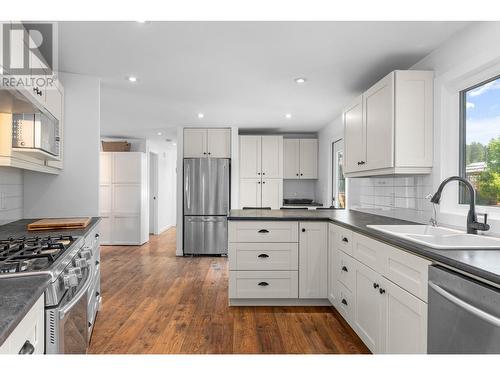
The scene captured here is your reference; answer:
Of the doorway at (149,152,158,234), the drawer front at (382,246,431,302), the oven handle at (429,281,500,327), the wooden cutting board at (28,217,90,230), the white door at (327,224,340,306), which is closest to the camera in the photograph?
the oven handle at (429,281,500,327)

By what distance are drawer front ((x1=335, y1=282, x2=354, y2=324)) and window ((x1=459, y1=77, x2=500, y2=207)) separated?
3.51 ft

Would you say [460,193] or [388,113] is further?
[388,113]

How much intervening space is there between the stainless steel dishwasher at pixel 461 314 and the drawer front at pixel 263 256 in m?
1.61

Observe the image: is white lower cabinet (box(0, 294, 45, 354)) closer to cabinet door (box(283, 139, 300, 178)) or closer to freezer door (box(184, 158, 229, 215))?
freezer door (box(184, 158, 229, 215))

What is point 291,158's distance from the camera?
598cm

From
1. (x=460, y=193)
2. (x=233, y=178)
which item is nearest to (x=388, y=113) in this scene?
(x=460, y=193)

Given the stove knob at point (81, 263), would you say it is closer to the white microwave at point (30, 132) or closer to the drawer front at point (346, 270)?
the white microwave at point (30, 132)

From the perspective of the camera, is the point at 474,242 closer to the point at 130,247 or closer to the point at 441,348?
the point at 441,348

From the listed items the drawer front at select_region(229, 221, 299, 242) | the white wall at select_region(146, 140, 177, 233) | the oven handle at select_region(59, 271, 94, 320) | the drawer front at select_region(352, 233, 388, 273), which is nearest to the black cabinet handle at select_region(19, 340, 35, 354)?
the oven handle at select_region(59, 271, 94, 320)

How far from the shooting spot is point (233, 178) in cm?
541

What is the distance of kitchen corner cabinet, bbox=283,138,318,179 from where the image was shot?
19.6 feet

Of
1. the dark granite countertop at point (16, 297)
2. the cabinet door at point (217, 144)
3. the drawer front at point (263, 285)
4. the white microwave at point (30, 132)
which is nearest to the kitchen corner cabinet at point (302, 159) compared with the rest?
the cabinet door at point (217, 144)

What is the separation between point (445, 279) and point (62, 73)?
343 cm

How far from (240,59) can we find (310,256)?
1.89 m
